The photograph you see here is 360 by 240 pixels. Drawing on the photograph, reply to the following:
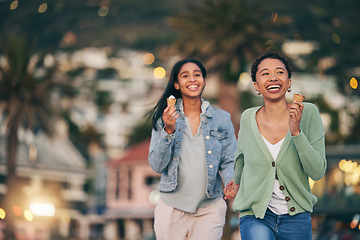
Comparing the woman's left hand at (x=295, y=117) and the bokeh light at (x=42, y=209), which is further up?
the woman's left hand at (x=295, y=117)

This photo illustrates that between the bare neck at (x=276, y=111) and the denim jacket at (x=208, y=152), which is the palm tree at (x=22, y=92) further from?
the bare neck at (x=276, y=111)

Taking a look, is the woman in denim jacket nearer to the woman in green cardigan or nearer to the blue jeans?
the woman in green cardigan

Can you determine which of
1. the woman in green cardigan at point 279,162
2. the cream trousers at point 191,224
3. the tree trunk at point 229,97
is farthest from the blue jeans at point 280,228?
the tree trunk at point 229,97

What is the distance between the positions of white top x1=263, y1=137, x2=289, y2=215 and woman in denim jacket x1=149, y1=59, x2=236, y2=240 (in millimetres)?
1112

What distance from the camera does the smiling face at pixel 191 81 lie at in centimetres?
585

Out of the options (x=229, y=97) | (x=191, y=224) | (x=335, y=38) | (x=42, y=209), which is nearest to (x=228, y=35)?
(x=229, y=97)

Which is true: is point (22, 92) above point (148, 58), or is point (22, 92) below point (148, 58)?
below

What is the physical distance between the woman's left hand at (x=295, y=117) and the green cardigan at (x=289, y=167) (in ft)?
0.14

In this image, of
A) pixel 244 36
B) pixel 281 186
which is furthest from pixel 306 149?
pixel 244 36

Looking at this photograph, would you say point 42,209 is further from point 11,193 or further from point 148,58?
point 148,58

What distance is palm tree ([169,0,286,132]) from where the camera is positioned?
3434 cm

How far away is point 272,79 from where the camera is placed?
468cm

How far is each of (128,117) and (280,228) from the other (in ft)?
353

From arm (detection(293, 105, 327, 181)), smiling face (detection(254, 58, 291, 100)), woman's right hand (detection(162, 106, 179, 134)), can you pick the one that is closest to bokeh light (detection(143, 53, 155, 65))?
woman's right hand (detection(162, 106, 179, 134))
